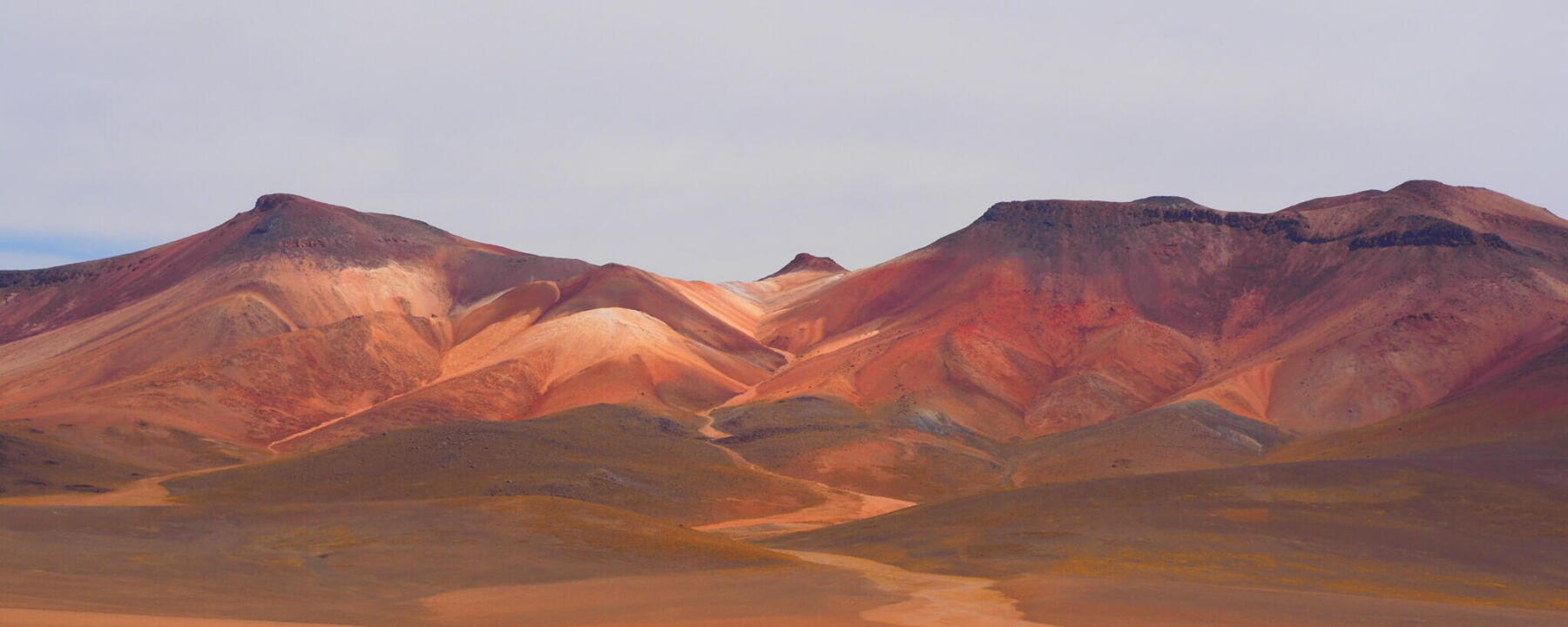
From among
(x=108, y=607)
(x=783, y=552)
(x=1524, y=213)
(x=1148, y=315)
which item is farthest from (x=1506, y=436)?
(x=1524, y=213)

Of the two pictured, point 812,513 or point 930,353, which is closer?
point 812,513

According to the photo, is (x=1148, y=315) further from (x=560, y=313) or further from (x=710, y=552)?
(x=710, y=552)

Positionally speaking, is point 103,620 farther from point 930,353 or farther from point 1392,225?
point 1392,225

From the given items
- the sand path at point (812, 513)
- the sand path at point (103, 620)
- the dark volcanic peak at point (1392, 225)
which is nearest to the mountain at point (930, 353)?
the dark volcanic peak at point (1392, 225)

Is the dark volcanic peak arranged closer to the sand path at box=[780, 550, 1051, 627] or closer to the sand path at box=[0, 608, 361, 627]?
the sand path at box=[780, 550, 1051, 627]

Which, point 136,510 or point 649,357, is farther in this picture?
point 649,357

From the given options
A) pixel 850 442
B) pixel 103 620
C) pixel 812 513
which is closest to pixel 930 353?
pixel 850 442

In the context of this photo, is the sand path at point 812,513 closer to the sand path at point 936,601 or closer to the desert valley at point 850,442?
the desert valley at point 850,442
